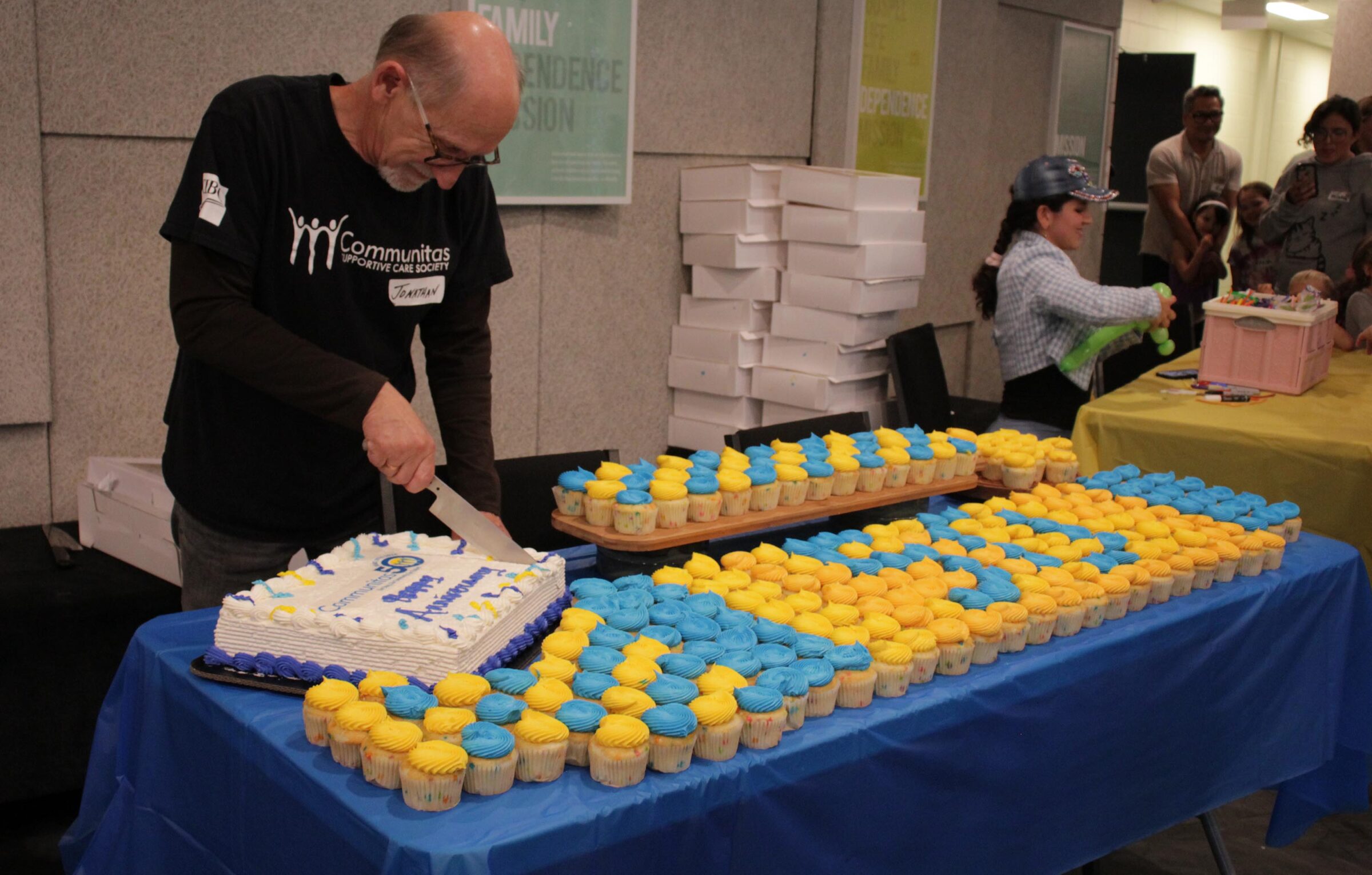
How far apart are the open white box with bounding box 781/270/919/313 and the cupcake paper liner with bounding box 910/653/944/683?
2.64 m

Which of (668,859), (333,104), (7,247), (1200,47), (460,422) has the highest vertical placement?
(1200,47)

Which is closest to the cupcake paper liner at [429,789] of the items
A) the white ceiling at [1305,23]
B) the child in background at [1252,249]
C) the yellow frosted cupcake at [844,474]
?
the yellow frosted cupcake at [844,474]

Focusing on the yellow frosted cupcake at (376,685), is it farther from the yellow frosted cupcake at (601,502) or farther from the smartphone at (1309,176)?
the smartphone at (1309,176)

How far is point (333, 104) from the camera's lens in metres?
1.84

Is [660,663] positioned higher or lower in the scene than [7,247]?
lower

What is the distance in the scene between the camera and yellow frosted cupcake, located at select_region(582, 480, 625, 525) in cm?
204

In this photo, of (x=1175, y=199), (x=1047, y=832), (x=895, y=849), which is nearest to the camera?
(x=895, y=849)

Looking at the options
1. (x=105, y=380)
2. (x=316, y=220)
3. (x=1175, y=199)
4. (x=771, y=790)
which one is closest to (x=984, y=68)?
(x=1175, y=199)

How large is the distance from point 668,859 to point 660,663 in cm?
27

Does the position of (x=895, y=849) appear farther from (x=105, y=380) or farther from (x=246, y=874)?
(x=105, y=380)

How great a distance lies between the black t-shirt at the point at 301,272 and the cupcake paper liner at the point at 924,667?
0.82 metres

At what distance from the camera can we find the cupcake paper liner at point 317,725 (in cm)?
133

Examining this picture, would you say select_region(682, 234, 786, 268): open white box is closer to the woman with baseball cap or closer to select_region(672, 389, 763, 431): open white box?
select_region(672, 389, 763, 431): open white box

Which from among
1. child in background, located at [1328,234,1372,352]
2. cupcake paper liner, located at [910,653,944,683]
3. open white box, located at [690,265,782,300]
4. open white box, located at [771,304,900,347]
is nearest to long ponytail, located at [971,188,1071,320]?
open white box, located at [771,304,900,347]
